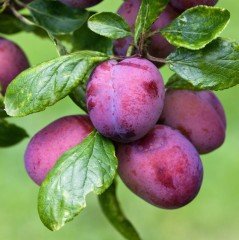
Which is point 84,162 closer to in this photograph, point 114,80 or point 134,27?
point 114,80

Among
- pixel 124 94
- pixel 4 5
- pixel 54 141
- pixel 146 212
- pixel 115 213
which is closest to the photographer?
pixel 124 94

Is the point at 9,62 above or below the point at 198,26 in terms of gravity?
below

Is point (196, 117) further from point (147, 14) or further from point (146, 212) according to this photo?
point (146, 212)

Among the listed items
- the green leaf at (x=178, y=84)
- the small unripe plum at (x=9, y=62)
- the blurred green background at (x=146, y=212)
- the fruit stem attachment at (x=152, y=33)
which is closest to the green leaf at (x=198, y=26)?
the fruit stem attachment at (x=152, y=33)

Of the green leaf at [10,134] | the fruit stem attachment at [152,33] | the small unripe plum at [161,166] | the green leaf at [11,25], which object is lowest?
the green leaf at [10,134]

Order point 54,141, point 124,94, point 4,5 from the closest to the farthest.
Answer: point 124,94
point 54,141
point 4,5

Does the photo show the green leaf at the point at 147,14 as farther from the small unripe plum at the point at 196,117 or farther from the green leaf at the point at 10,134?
the green leaf at the point at 10,134

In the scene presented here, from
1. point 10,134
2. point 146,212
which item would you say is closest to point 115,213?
point 10,134
